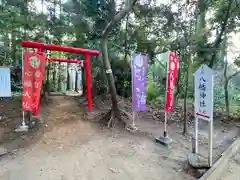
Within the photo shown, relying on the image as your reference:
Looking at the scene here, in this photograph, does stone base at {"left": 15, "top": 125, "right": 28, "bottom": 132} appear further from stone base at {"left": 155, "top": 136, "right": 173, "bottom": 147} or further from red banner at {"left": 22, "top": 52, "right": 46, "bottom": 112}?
stone base at {"left": 155, "top": 136, "right": 173, "bottom": 147}

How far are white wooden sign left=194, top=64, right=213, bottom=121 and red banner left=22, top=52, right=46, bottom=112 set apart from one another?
3.79 meters

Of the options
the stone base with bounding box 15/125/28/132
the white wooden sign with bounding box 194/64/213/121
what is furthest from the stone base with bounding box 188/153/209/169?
the stone base with bounding box 15/125/28/132

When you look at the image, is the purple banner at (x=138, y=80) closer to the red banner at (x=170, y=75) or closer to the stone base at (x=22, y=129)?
the red banner at (x=170, y=75)

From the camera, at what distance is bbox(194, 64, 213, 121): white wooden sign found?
2961 millimetres

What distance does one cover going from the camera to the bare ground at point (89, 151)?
9.79 feet

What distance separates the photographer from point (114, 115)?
5.40 m

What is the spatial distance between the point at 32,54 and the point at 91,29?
3539mm

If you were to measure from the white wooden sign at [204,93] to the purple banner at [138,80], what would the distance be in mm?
1727

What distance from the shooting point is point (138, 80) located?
185 inches

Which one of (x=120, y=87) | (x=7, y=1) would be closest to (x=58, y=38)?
(x=7, y=1)

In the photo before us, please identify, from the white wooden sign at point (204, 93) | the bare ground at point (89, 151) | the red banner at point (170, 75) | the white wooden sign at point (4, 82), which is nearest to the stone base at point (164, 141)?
the bare ground at point (89, 151)

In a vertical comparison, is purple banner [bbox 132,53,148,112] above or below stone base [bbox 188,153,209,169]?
above

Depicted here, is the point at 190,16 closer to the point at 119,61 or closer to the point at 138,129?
the point at 119,61

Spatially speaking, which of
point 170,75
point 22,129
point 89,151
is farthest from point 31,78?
point 170,75
